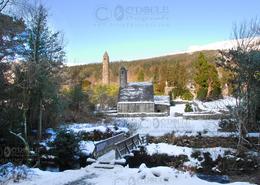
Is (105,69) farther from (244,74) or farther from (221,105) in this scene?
(244,74)

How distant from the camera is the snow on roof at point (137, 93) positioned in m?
35.0

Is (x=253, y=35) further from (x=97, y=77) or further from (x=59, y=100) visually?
(x=97, y=77)

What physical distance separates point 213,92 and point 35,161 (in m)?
34.2

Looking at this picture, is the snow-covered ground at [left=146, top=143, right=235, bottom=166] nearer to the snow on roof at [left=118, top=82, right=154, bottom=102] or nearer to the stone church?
the stone church

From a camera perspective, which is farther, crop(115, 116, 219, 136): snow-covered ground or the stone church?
the stone church

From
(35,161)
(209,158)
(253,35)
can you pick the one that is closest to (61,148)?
(35,161)

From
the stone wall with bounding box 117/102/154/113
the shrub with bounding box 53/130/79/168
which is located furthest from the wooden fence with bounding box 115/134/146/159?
the stone wall with bounding box 117/102/154/113

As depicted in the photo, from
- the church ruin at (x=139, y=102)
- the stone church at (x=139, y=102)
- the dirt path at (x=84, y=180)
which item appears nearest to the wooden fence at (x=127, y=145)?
the dirt path at (x=84, y=180)

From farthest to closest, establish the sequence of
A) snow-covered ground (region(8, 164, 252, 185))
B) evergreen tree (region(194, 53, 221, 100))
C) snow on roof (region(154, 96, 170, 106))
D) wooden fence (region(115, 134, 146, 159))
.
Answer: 1. evergreen tree (region(194, 53, 221, 100))
2. snow on roof (region(154, 96, 170, 106))
3. wooden fence (region(115, 134, 146, 159))
4. snow-covered ground (region(8, 164, 252, 185))

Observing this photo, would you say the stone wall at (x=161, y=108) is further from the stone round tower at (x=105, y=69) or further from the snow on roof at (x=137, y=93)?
the stone round tower at (x=105, y=69)

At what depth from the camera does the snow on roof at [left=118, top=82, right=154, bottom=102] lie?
115 ft

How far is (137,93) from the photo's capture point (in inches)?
1412

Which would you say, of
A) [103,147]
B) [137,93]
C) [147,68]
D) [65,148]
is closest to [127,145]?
[103,147]

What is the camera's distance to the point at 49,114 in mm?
18328
